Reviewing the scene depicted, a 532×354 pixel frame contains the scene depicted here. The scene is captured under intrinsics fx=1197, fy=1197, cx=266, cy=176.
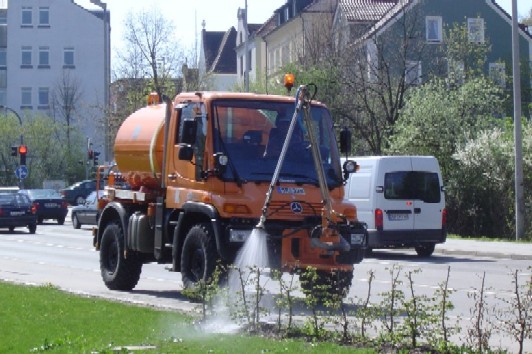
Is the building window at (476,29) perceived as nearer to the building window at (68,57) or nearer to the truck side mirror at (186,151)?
the building window at (68,57)

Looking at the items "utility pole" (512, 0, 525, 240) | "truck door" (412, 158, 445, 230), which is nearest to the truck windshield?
"truck door" (412, 158, 445, 230)

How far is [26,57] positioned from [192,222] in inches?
3354

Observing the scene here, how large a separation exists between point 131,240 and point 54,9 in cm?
8419

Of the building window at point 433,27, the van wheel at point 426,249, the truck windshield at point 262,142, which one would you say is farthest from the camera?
the building window at point 433,27

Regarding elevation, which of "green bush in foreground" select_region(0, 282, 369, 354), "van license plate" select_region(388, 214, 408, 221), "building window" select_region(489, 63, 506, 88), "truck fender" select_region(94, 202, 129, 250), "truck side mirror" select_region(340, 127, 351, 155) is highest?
"building window" select_region(489, 63, 506, 88)

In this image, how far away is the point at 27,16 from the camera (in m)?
99.6

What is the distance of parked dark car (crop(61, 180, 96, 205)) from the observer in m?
72.2

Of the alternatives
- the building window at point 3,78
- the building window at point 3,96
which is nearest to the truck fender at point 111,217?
the building window at point 3,96

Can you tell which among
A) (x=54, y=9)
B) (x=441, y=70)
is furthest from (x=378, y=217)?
(x=54, y=9)

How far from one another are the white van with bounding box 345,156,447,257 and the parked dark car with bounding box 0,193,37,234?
1971 centimetres

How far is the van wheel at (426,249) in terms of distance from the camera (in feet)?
96.8

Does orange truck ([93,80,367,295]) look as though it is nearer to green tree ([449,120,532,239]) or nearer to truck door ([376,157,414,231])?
truck door ([376,157,414,231])

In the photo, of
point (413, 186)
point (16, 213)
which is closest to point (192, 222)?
point (413, 186)

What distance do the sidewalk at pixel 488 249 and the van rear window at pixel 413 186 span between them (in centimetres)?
200
